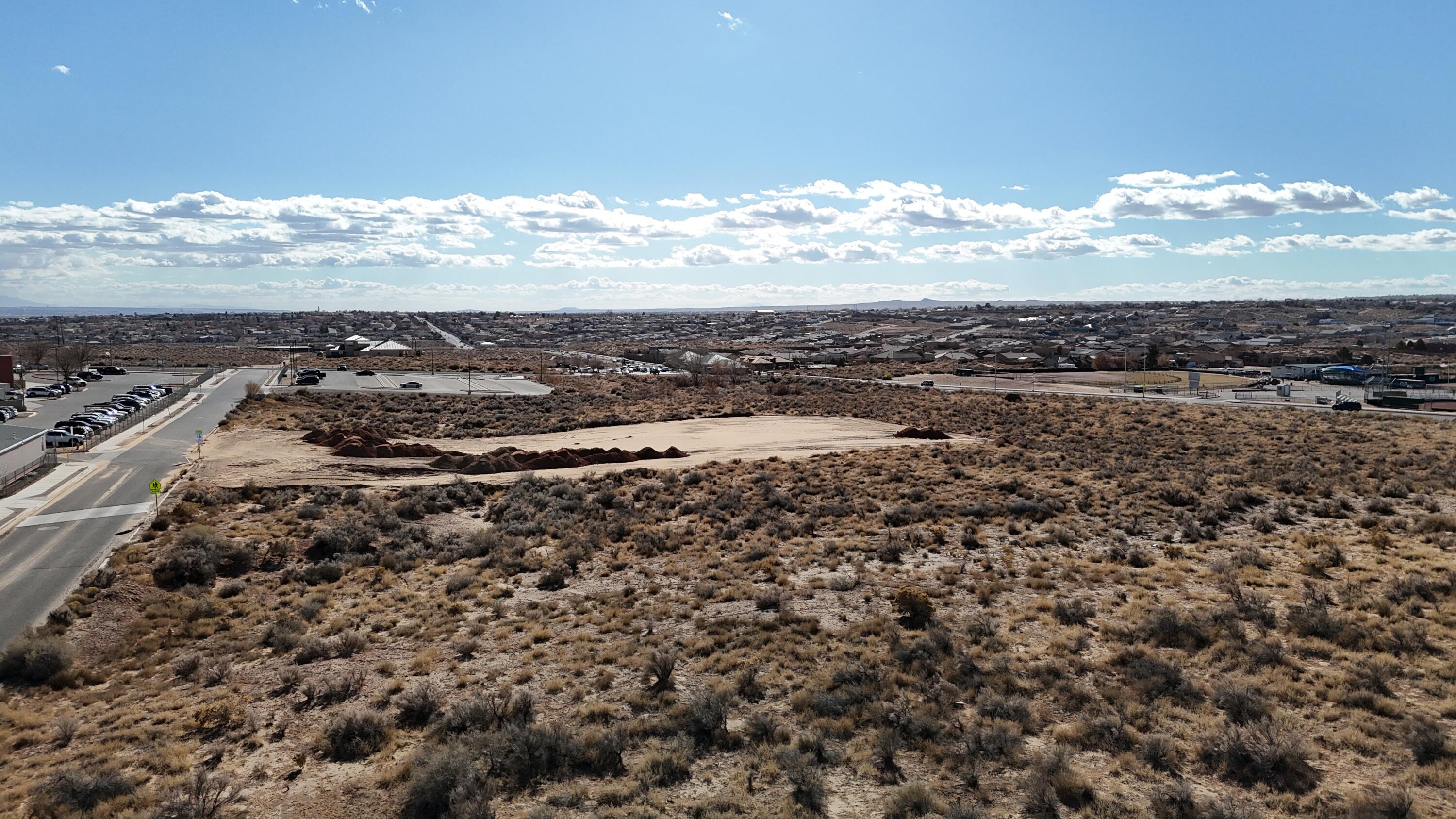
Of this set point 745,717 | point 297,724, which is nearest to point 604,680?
point 745,717

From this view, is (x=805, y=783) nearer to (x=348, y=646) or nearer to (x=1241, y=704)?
(x=1241, y=704)

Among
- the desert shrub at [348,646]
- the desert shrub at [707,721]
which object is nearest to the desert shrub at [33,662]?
the desert shrub at [348,646]

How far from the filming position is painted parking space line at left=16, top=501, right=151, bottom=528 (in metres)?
26.7

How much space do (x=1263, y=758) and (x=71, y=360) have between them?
4644 inches

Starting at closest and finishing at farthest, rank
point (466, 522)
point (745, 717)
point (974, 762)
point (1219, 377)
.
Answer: point (974, 762) → point (745, 717) → point (466, 522) → point (1219, 377)

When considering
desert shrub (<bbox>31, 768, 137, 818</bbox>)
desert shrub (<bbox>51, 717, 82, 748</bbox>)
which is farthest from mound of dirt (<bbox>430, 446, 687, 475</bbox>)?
desert shrub (<bbox>31, 768, 137, 818</bbox>)

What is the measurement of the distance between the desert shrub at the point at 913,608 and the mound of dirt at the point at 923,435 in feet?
99.2

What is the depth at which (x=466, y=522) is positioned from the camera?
90.3ft

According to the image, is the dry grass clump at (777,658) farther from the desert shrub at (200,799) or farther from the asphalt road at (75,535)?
the asphalt road at (75,535)

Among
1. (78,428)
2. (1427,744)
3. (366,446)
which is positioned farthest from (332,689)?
(78,428)

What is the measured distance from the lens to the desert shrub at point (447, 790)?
960cm

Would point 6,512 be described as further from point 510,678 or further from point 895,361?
point 895,361

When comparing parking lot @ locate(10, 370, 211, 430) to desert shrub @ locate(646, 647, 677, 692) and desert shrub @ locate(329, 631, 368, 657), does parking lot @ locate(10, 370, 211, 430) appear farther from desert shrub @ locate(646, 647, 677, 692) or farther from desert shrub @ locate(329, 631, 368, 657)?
desert shrub @ locate(646, 647, 677, 692)

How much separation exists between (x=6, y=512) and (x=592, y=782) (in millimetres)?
29060
